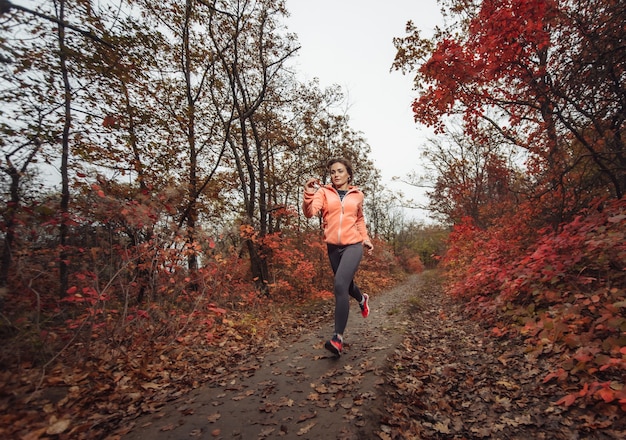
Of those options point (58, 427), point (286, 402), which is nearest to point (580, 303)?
point (286, 402)

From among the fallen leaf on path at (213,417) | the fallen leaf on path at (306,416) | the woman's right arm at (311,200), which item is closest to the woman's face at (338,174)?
the woman's right arm at (311,200)

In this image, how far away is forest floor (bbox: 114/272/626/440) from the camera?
6.64ft

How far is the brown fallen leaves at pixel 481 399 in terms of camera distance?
200 centimetres

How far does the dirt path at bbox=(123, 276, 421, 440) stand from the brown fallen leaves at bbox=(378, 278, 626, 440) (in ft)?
0.74

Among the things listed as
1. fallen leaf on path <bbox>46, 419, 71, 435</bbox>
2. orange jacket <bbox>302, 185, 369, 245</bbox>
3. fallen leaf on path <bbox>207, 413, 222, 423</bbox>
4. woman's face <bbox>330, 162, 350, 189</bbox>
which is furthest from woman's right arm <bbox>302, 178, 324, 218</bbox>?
fallen leaf on path <bbox>46, 419, 71, 435</bbox>

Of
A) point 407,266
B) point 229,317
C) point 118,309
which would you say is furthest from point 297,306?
point 407,266

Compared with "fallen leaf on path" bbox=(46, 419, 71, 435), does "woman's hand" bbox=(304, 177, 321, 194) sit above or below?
above

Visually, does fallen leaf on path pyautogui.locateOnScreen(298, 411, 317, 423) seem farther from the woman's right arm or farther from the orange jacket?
the woman's right arm

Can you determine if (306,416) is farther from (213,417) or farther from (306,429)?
(213,417)

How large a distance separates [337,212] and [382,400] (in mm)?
2016

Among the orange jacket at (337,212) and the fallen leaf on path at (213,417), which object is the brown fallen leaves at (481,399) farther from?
the orange jacket at (337,212)

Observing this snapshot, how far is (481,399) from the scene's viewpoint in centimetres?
254

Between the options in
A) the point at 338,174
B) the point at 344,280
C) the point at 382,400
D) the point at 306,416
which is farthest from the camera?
the point at 338,174

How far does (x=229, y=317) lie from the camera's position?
5.54m
